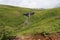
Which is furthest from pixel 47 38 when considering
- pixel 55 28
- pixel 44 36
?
pixel 55 28

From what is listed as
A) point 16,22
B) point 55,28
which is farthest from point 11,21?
point 55,28

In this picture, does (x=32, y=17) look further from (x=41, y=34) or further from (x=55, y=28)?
(x=41, y=34)

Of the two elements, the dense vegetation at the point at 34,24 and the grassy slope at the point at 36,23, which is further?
the grassy slope at the point at 36,23

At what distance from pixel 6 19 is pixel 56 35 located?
241 feet

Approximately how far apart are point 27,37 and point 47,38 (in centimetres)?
446

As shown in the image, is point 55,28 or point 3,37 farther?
point 55,28

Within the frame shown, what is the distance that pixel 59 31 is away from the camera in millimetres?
56594

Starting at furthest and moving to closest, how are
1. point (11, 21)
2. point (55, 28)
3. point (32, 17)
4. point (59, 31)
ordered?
point (11, 21), point (32, 17), point (55, 28), point (59, 31)

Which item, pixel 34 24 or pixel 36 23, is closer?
pixel 34 24

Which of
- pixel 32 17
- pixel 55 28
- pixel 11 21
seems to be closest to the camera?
pixel 55 28

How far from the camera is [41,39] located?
172ft

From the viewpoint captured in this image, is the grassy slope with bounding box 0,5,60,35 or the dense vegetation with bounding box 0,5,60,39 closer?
the dense vegetation with bounding box 0,5,60,39

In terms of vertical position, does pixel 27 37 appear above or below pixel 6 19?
above

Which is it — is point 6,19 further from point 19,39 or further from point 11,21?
point 19,39
